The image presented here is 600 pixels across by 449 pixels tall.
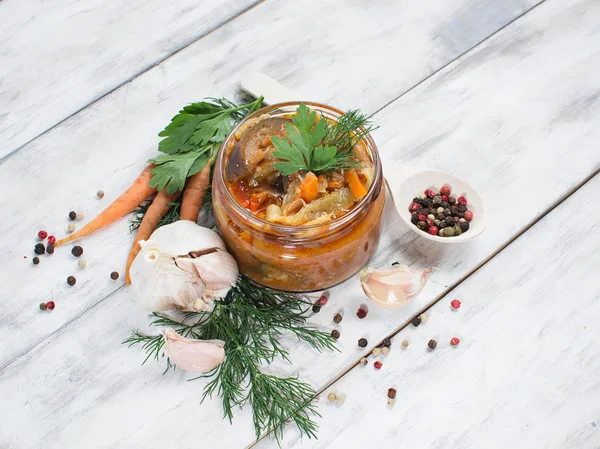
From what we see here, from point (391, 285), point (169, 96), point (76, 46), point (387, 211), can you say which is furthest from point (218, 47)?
point (391, 285)

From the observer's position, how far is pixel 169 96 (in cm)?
224

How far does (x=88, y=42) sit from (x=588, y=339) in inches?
70.1

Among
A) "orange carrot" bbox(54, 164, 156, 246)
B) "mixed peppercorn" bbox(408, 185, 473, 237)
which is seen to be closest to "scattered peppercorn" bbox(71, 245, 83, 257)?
"orange carrot" bbox(54, 164, 156, 246)

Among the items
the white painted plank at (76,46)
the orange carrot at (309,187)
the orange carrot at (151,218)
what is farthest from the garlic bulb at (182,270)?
the white painted plank at (76,46)

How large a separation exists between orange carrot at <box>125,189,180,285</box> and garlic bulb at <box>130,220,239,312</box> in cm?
16

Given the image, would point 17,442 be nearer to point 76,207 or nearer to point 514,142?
point 76,207

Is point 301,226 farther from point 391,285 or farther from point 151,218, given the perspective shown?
point 151,218

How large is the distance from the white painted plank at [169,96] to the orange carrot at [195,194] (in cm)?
21

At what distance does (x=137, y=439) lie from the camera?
→ 179cm

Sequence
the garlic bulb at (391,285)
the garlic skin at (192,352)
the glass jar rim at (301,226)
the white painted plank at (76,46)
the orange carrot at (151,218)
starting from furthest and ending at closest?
1. the white painted plank at (76,46)
2. the orange carrot at (151,218)
3. the garlic bulb at (391,285)
4. the garlic skin at (192,352)
5. the glass jar rim at (301,226)

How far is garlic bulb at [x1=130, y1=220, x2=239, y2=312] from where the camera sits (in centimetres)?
174

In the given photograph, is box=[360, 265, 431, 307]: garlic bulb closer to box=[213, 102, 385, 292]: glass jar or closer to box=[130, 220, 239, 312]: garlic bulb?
box=[213, 102, 385, 292]: glass jar

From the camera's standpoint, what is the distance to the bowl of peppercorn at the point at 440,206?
1.91 metres

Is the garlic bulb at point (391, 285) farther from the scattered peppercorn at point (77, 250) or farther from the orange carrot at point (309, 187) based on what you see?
the scattered peppercorn at point (77, 250)
